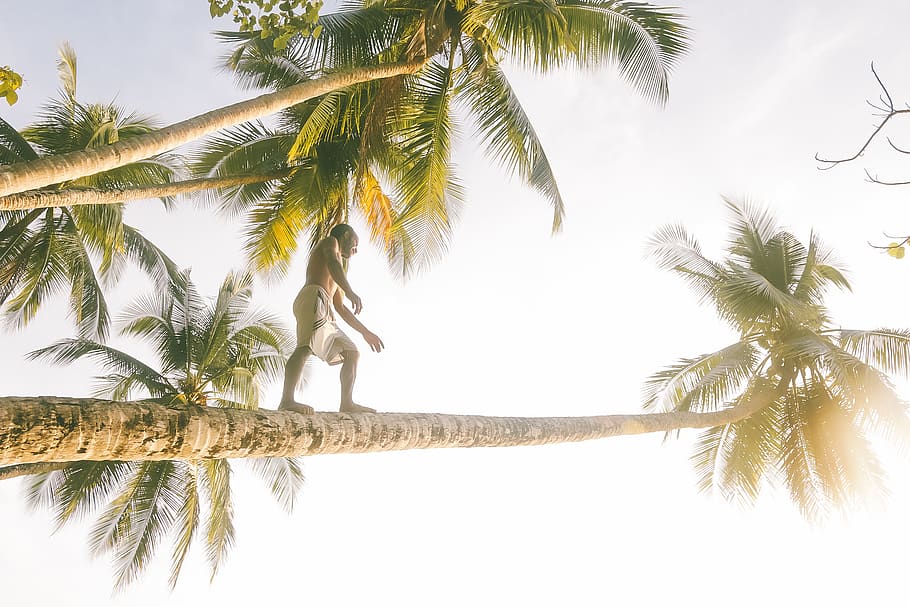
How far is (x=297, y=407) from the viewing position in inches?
142

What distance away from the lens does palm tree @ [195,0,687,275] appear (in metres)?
7.09

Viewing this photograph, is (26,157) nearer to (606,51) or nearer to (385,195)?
(385,195)

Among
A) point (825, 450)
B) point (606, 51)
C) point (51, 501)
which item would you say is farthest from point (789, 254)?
point (51, 501)

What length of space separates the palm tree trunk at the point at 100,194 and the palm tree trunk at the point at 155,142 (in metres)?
1.03

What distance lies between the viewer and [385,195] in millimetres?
9922

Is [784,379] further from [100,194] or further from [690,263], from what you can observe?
[100,194]

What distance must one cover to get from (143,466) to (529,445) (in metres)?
9.37

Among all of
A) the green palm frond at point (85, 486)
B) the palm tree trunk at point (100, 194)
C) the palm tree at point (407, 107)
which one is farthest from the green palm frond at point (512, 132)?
the green palm frond at point (85, 486)

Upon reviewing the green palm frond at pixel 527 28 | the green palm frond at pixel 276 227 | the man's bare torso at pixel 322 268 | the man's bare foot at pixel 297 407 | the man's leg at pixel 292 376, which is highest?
the green palm frond at pixel 527 28

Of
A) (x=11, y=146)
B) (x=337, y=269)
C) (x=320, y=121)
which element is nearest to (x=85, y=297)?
(x=11, y=146)

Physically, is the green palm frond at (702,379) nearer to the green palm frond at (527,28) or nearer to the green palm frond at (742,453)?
the green palm frond at (742,453)

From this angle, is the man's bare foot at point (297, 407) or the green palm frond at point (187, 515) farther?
the green palm frond at point (187, 515)

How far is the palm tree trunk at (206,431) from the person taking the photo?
2.15 meters

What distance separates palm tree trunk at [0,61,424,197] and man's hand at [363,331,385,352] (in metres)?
2.50
